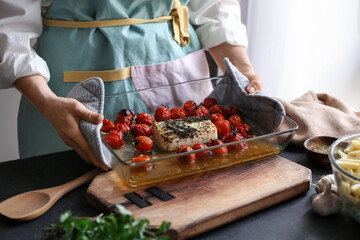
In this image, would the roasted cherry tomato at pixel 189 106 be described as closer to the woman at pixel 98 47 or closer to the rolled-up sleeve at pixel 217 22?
the woman at pixel 98 47

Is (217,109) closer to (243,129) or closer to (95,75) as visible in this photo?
(243,129)

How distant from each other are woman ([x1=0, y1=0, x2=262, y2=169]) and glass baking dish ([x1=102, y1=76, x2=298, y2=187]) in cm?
10

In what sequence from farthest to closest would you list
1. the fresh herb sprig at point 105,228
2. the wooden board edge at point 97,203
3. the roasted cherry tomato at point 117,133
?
1. the roasted cherry tomato at point 117,133
2. the wooden board edge at point 97,203
3. the fresh herb sprig at point 105,228

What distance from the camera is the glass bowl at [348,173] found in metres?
0.91

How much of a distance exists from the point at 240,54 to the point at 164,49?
1.02 ft

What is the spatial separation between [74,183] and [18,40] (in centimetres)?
57

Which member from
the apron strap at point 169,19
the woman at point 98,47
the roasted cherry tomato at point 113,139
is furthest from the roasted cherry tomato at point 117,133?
A: the apron strap at point 169,19

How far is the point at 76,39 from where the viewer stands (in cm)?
153

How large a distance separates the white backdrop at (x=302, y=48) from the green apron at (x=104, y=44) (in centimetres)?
83

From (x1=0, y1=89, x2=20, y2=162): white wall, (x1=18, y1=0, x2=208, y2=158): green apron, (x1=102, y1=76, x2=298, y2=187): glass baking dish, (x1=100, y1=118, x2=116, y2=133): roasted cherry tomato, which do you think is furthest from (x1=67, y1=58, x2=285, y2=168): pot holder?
(x1=0, y1=89, x2=20, y2=162): white wall

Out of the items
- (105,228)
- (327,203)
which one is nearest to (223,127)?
(327,203)

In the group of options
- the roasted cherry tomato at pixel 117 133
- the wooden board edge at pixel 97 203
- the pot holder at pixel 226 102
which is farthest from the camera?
the roasted cherry tomato at pixel 117 133

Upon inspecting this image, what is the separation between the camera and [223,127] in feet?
4.38

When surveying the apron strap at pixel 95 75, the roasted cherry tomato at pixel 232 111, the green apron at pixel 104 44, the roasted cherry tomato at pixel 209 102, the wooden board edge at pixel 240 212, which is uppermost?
the green apron at pixel 104 44
